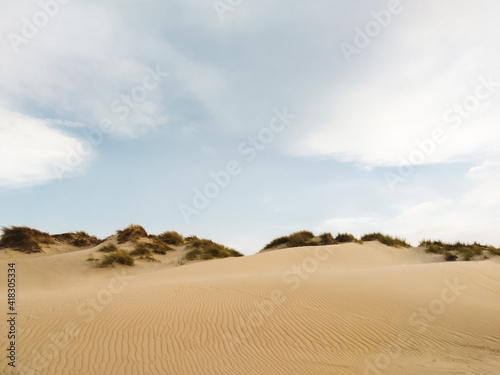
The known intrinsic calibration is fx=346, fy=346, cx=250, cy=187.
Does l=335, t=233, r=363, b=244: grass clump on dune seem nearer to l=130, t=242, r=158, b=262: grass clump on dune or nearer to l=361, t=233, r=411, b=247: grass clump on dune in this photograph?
l=361, t=233, r=411, b=247: grass clump on dune

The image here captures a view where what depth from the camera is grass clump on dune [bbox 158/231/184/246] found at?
23.4 meters

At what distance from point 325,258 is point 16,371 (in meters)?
15.7

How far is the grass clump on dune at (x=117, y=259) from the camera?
17822 mm

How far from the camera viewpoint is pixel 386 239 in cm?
2406

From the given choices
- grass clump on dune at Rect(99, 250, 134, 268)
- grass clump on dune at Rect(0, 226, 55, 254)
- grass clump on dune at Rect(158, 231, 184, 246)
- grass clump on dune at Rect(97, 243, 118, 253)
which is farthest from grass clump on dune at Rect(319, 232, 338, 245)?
grass clump on dune at Rect(0, 226, 55, 254)

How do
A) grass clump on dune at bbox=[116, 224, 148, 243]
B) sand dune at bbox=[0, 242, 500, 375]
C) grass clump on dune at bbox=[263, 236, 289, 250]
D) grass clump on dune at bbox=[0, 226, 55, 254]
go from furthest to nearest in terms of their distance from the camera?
grass clump on dune at bbox=[263, 236, 289, 250], grass clump on dune at bbox=[116, 224, 148, 243], grass clump on dune at bbox=[0, 226, 55, 254], sand dune at bbox=[0, 242, 500, 375]

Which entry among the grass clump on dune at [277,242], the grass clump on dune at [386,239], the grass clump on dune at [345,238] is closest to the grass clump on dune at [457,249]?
the grass clump on dune at [386,239]

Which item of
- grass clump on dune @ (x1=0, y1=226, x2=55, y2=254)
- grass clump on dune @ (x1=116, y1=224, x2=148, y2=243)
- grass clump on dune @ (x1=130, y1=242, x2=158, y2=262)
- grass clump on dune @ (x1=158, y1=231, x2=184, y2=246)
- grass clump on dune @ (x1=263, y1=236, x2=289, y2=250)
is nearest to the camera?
grass clump on dune @ (x1=0, y1=226, x2=55, y2=254)

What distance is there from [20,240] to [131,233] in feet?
20.0

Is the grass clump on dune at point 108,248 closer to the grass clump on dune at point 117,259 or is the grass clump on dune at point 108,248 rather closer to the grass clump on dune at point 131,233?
the grass clump on dune at point 117,259

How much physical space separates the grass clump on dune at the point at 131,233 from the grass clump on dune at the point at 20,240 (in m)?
4.50

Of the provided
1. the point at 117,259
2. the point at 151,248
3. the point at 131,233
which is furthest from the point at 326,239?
the point at 117,259

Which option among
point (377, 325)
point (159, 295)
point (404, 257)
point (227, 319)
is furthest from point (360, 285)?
point (404, 257)

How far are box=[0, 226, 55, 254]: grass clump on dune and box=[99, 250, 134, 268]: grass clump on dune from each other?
5222mm
